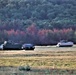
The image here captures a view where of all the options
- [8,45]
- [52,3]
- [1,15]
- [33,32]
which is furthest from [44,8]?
[8,45]

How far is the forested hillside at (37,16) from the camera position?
110713 millimetres

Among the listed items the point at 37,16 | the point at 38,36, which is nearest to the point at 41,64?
the point at 38,36

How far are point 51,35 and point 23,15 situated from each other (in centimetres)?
4085

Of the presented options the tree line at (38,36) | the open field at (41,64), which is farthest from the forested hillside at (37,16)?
the open field at (41,64)

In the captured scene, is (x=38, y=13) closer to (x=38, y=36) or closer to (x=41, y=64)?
(x=38, y=36)

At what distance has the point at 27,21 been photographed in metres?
124

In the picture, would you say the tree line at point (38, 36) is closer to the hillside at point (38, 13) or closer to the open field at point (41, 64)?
the hillside at point (38, 13)

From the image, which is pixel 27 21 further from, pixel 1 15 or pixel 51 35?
pixel 51 35

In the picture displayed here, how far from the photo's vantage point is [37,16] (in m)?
132

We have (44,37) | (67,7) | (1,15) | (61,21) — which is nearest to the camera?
(44,37)

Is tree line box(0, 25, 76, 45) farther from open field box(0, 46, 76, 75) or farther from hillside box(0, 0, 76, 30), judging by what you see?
open field box(0, 46, 76, 75)

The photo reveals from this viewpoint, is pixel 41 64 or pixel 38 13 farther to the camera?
pixel 38 13

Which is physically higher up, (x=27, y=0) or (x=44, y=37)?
(x=27, y=0)

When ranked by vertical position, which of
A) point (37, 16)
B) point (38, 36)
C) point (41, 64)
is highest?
point (41, 64)
